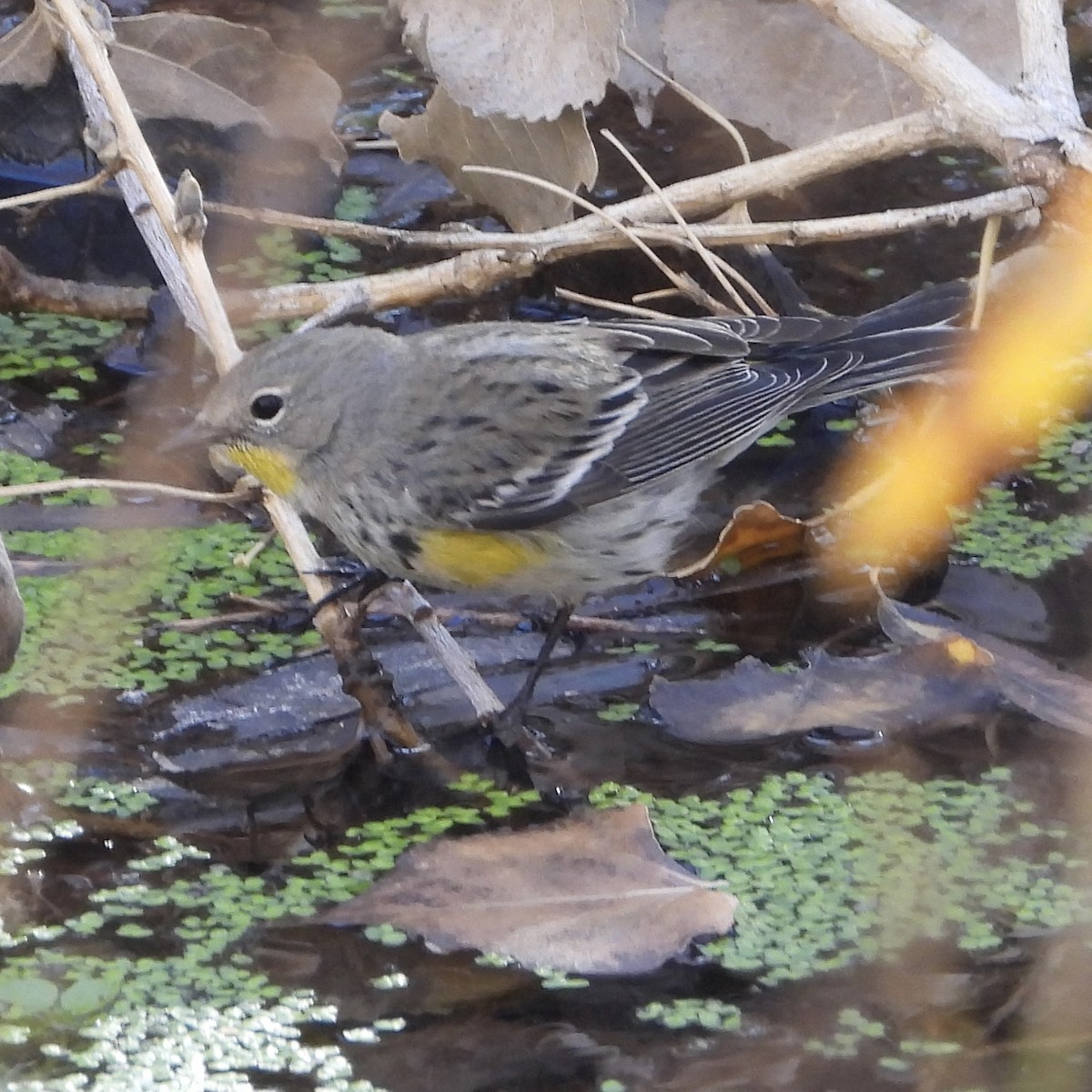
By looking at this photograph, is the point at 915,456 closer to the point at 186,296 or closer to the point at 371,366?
the point at 371,366

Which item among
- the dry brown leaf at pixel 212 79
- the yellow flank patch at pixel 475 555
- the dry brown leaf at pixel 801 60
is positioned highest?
the dry brown leaf at pixel 801 60

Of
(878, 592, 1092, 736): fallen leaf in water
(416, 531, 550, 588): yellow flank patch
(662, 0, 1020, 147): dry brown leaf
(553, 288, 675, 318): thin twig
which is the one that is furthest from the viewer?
(662, 0, 1020, 147): dry brown leaf

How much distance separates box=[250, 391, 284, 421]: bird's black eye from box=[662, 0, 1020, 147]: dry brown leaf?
203cm

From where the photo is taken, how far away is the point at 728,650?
4.09 m

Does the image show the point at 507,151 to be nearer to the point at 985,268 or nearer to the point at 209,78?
the point at 209,78

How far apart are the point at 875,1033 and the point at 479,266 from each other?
265 centimetres

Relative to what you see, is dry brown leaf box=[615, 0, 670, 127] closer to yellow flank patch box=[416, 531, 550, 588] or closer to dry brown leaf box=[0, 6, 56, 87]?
dry brown leaf box=[0, 6, 56, 87]

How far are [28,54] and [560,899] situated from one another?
136 inches

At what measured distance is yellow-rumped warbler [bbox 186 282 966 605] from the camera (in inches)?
154

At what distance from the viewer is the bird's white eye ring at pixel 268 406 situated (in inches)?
154

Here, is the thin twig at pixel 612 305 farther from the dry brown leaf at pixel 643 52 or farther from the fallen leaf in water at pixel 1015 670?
the fallen leaf in water at pixel 1015 670

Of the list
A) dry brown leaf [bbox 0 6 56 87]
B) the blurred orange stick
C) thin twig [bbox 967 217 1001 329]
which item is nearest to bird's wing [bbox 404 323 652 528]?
the blurred orange stick

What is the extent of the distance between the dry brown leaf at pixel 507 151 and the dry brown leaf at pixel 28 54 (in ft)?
3.43

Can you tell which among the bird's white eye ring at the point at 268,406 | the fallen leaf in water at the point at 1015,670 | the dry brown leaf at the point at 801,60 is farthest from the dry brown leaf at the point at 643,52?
the fallen leaf in water at the point at 1015,670
